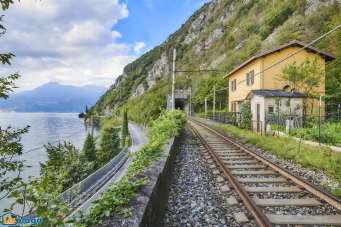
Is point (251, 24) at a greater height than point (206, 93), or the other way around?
point (251, 24)

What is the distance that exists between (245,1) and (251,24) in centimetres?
2260

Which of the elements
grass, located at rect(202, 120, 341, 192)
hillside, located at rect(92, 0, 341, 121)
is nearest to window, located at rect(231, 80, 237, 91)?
hillside, located at rect(92, 0, 341, 121)

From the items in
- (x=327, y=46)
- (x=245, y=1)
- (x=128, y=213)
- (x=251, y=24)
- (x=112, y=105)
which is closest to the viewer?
(x=128, y=213)

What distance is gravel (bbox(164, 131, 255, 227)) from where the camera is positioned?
15.4 ft

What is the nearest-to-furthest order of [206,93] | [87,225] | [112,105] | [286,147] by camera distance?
[87,225], [286,147], [206,93], [112,105]

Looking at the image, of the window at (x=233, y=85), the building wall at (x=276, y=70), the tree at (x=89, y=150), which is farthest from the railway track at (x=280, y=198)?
the window at (x=233, y=85)

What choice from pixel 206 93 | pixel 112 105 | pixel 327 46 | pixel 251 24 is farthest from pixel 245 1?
pixel 112 105

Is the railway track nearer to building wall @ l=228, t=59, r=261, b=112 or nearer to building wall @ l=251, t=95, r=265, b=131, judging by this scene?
building wall @ l=251, t=95, r=265, b=131

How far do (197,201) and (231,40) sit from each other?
76148 millimetres

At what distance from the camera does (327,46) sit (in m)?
34.5

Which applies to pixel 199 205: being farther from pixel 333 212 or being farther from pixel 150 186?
pixel 333 212

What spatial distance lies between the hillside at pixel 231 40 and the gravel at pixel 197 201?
18327mm

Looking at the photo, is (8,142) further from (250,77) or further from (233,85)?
(233,85)
